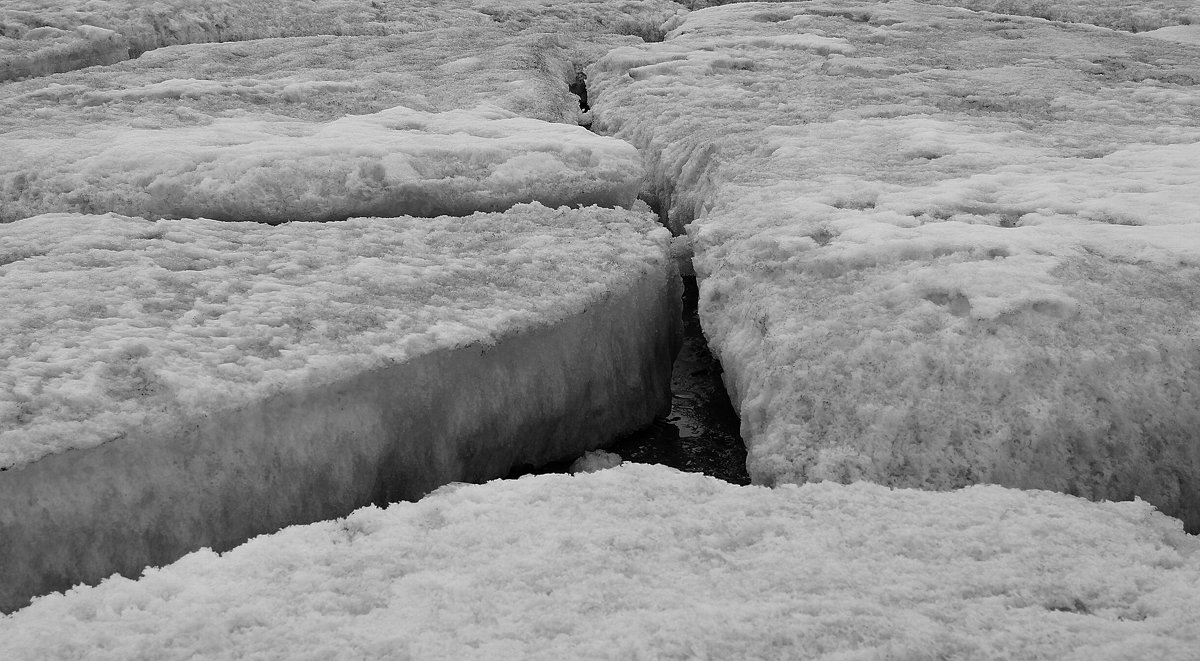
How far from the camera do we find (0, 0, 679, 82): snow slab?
5.30m

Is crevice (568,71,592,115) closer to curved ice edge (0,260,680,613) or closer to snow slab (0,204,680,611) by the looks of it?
snow slab (0,204,680,611)

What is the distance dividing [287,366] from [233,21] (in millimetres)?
4876

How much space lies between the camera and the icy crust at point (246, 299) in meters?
1.79

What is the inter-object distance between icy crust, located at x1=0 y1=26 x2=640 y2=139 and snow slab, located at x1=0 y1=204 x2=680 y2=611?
138 centimetres

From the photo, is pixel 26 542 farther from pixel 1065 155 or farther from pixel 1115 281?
pixel 1065 155

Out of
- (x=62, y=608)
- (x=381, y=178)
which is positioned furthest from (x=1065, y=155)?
(x=62, y=608)

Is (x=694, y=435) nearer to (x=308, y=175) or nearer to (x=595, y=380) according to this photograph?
(x=595, y=380)

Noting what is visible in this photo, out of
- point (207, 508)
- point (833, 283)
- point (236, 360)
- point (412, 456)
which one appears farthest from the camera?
point (833, 283)

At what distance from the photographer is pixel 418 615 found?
1310 millimetres

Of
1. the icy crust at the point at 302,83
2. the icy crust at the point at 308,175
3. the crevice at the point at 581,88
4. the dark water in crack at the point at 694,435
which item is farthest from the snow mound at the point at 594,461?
the crevice at the point at 581,88

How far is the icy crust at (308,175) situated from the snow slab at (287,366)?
201mm

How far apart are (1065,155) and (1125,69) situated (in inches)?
71.6

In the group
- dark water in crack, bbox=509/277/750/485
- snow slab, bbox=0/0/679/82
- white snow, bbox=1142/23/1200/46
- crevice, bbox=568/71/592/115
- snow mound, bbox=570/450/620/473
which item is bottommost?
dark water in crack, bbox=509/277/750/485

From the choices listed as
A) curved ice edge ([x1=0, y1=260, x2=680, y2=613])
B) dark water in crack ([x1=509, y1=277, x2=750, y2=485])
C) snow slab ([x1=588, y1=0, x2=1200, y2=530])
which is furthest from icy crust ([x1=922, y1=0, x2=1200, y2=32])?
curved ice edge ([x1=0, y1=260, x2=680, y2=613])
